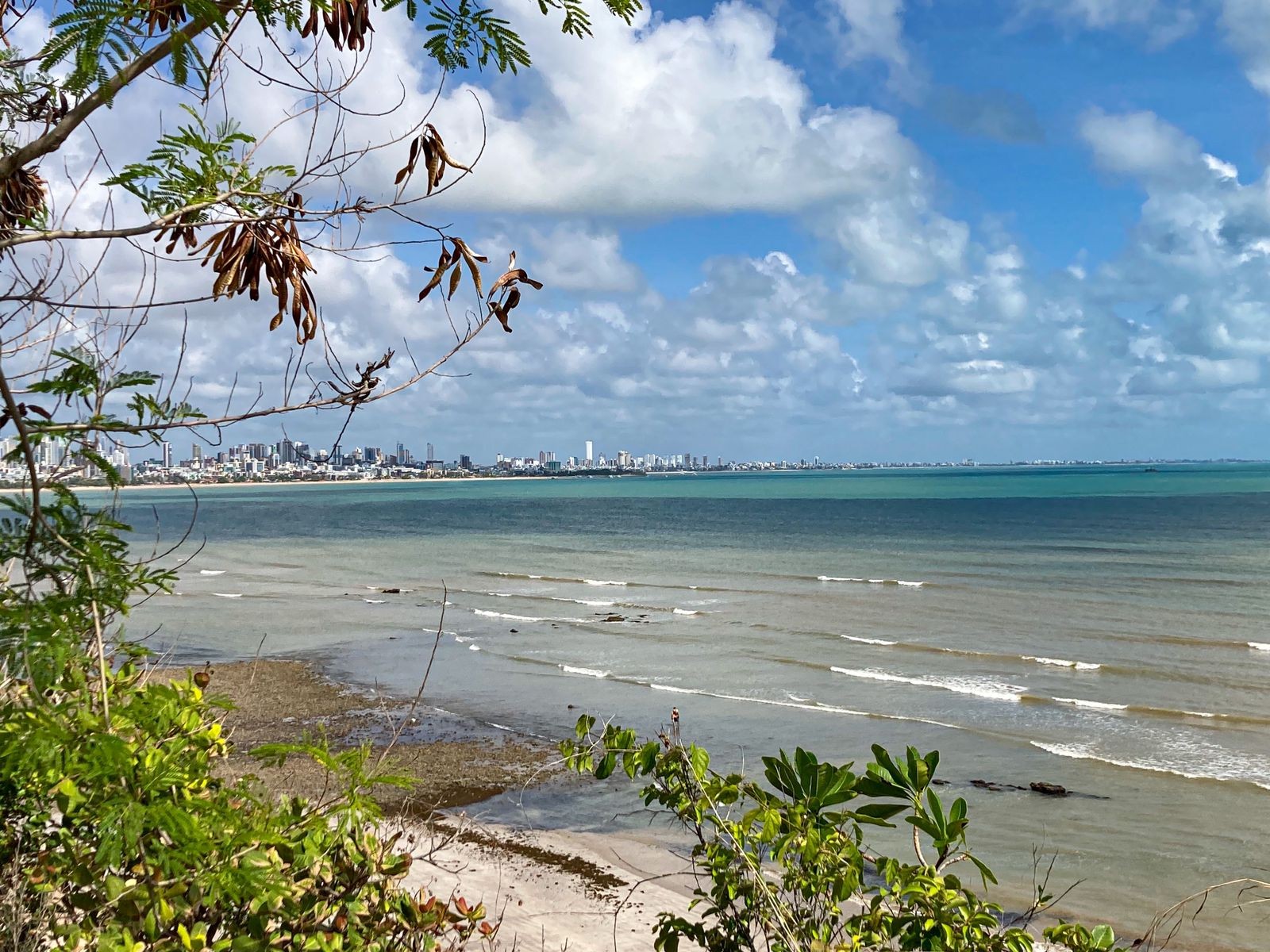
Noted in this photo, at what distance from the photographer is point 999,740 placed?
1414 centimetres

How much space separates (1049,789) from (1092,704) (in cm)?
528

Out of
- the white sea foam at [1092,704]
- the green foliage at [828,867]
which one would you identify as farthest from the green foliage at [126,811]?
the white sea foam at [1092,704]

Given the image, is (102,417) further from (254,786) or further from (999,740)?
(999,740)

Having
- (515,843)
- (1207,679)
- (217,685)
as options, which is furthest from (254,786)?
(1207,679)

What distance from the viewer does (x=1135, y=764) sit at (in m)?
13.0

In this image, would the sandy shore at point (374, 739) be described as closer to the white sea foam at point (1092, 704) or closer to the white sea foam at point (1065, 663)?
the white sea foam at point (1092, 704)

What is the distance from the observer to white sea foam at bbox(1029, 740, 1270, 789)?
12.4 meters

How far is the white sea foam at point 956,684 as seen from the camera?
56.1ft

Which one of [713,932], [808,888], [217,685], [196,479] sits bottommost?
[217,685]

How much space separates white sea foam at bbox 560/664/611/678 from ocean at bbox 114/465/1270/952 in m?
0.14

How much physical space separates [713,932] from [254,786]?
151cm

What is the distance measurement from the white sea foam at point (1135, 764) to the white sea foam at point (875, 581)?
18.3 m

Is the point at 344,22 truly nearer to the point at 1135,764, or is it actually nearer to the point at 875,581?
the point at 1135,764

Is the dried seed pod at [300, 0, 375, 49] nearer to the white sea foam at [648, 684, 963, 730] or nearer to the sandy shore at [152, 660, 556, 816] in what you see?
the sandy shore at [152, 660, 556, 816]
